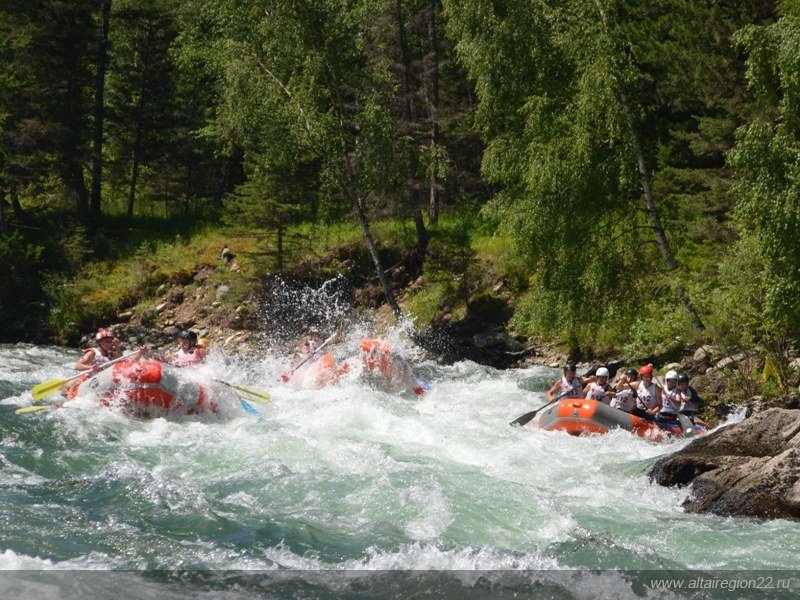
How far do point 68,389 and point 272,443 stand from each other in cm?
372

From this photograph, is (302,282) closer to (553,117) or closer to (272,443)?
(553,117)

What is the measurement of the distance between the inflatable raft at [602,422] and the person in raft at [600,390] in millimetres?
781

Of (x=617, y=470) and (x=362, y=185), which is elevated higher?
(x=362, y=185)

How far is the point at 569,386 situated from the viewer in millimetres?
14617

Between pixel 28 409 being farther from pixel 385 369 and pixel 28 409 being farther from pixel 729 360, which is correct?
pixel 729 360

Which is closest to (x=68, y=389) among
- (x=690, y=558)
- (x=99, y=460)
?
(x=99, y=460)

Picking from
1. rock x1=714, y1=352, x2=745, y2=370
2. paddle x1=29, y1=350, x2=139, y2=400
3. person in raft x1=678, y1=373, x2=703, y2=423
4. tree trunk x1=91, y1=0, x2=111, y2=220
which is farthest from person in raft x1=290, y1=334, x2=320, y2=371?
tree trunk x1=91, y1=0, x2=111, y2=220

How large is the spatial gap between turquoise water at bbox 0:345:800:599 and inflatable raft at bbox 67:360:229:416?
195mm

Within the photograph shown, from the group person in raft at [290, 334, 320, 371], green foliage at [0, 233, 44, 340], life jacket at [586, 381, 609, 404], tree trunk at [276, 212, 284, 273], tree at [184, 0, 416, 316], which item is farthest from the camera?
green foliage at [0, 233, 44, 340]

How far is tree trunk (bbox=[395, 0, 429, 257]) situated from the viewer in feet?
79.1

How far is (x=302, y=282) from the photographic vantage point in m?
24.4

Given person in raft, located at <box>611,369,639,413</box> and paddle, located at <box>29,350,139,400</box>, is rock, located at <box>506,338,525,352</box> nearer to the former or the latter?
person in raft, located at <box>611,369,639,413</box>

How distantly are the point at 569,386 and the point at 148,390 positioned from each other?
6.20 metres

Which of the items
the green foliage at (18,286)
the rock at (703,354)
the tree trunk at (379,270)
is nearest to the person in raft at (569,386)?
the rock at (703,354)
